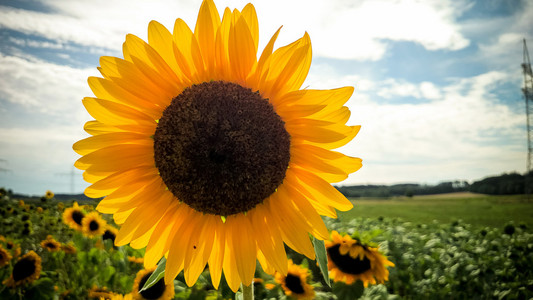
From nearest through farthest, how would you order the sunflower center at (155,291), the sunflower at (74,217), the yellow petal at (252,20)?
1. the yellow petal at (252,20)
2. the sunflower center at (155,291)
3. the sunflower at (74,217)

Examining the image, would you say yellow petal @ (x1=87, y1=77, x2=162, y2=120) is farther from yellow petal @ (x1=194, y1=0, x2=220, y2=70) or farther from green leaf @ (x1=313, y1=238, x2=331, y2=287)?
green leaf @ (x1=313, y1=238, x2=331, y2=287)

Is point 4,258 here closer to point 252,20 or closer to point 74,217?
point 74,217

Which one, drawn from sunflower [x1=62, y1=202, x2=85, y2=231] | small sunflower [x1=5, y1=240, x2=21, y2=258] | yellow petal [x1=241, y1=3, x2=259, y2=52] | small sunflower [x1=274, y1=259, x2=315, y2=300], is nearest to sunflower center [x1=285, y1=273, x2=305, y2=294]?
small sunflower [x1=274, y1=259, x2=315, y2=300]

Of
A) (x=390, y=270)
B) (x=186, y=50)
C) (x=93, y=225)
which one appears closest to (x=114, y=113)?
(x=186, y=50)

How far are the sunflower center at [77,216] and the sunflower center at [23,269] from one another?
261 cm

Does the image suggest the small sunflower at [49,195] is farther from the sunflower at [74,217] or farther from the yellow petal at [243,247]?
the yellow petal at [243,247]

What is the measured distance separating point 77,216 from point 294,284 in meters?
5.95

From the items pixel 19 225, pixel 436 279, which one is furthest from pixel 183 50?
pixel 19 225

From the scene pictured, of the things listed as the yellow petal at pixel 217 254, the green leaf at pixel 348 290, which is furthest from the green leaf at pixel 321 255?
the green leaf at pixel 348 290

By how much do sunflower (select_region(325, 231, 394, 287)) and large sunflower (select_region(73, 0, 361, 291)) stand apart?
249cm

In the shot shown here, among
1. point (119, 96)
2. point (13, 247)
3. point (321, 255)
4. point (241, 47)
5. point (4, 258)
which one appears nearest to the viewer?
point (321, 255)

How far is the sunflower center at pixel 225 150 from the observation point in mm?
1397

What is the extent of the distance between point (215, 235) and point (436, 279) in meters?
5.38

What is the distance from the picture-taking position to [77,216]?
7461mm
